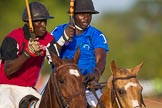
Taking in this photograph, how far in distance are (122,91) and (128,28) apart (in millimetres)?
76907

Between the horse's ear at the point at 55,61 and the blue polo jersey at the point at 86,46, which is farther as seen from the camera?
the blue polo jersey at the point at 86,46

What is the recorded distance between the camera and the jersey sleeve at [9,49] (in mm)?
10820

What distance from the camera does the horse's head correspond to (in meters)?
9.84

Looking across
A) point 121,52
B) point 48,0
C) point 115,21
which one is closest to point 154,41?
point 121,52

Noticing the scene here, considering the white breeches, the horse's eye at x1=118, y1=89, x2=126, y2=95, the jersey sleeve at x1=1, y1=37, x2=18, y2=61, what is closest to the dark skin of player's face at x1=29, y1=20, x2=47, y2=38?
the jersey sleeve at x1=1, y1=37, x2=18, y2=61

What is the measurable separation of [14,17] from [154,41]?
14867mm

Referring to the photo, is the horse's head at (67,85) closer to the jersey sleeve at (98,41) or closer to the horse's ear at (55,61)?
Answer: the horse's ear at (55,61)

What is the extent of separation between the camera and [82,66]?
12.4m

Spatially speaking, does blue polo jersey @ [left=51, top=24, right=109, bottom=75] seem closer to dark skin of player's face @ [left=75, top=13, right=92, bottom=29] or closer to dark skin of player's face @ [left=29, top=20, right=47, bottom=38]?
dark skin of player's face @ [left=75, top=13, right=92, bottom=29]

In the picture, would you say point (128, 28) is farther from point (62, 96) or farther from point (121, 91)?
point (62, 96)

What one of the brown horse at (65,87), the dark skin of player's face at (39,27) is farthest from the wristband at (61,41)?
the brown horse at (65,87)

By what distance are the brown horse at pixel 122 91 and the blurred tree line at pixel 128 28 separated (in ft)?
119

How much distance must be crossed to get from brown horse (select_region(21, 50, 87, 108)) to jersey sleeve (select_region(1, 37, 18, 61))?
88 cm

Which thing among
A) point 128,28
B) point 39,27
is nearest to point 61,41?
point 39,27
